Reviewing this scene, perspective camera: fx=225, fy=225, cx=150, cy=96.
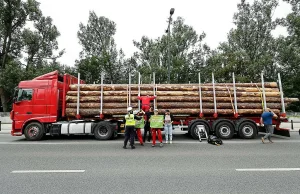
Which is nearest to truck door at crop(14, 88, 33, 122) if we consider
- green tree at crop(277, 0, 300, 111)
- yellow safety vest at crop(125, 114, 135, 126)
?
yellow safety vest at crop(125, 114, 135, 126)

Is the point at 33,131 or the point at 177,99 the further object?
the point at 177,99

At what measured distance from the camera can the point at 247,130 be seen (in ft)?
36.6

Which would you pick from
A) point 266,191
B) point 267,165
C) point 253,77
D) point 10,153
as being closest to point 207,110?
point 267,165

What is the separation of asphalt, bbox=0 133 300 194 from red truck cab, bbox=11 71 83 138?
220cm

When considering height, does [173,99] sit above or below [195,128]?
above

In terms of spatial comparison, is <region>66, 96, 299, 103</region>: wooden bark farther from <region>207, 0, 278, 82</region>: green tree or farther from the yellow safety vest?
<region>207, 0, 278, 82</region>: green tree

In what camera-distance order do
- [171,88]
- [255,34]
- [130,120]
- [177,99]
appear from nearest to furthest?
[130,120]
[177,99]
[171,88]
[255,34]

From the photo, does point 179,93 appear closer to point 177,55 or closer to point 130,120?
point 130,120

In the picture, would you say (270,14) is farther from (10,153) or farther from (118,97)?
(10,153)

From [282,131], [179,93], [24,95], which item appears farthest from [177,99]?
[24,95]

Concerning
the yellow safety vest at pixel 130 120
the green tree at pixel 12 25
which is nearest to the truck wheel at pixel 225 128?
the yellow safety vest at pixel 130 120

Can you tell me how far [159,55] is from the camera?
33.8 metres

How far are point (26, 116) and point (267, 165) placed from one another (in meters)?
10.6

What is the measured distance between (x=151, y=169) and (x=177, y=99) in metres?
6.22
